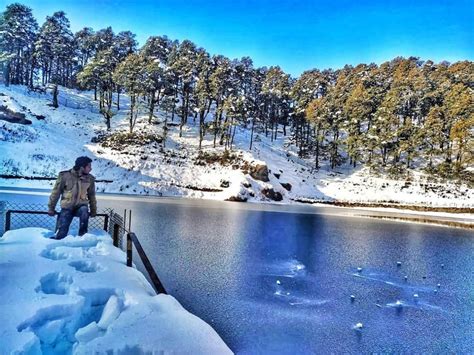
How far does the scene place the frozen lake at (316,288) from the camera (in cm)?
619

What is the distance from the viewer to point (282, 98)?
252 ft

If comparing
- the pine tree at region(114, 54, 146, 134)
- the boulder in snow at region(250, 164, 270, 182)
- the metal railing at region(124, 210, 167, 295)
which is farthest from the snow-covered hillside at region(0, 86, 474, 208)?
the metal railing at region(124, 210, 167, 295)

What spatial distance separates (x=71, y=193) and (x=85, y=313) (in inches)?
156

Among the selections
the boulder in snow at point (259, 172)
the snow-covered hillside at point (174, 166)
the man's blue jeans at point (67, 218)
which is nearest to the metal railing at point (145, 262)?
the man's blue jeans at point (67, 218)

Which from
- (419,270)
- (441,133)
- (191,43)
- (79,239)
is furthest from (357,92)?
(79,239)

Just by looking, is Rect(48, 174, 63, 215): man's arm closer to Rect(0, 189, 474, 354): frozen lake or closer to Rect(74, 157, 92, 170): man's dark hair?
Rect(74, 157, 92, 170): man's dark hair

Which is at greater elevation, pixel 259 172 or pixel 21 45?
pixel 21 45

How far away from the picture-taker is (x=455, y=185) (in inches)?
1988

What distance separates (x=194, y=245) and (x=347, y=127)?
56.4 metres

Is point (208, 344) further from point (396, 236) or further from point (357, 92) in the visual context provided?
point (357, 92)

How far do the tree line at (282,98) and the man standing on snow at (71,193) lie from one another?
47470mm

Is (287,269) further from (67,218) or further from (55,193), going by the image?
(55,193)

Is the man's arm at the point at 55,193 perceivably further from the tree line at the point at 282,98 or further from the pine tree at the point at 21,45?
the pine tree at the point at 21,45

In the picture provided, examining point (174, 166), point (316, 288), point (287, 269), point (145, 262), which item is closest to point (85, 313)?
point (145, 262)
